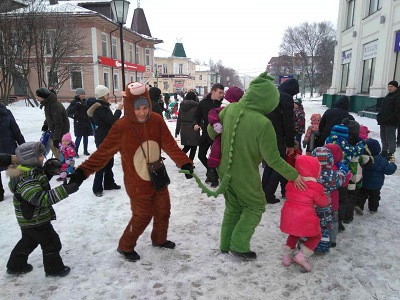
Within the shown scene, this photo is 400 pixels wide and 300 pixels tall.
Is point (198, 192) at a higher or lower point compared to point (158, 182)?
lower

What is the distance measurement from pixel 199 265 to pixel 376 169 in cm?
275

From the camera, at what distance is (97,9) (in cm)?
3081

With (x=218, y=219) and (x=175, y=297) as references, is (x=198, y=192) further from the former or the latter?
(x=175, y=297)

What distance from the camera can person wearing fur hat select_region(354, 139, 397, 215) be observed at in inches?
161

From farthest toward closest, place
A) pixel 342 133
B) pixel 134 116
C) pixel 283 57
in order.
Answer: pixel 283 57 → pixel 342 133 → pixel 134 116

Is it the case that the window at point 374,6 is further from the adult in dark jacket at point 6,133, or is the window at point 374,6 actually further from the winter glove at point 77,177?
the winter glove at point 77,177

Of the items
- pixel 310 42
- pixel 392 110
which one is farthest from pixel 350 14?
pixel 310 42

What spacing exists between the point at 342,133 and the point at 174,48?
72.9 meters

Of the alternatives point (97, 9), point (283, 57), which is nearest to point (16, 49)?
point (97, 9)

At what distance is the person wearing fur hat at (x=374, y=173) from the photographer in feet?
13.5

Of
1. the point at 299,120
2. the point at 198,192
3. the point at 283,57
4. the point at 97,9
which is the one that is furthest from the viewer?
the point at 283,57

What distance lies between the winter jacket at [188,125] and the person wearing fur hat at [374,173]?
124 inches

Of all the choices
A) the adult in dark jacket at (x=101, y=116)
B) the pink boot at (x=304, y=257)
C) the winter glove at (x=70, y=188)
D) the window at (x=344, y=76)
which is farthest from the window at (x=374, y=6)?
the winter glove at (x=70, y=188)

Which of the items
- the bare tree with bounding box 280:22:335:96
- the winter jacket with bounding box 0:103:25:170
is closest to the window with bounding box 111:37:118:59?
the winter jacket with bounding box 0:103:25:170
